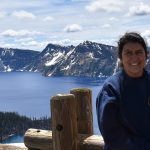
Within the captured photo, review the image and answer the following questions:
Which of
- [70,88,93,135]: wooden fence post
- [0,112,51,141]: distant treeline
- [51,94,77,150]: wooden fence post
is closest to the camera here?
[51,94,77,150]: wooden fence post

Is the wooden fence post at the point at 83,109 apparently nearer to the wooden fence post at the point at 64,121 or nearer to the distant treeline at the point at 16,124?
the wooden fence post at the point at 64,121

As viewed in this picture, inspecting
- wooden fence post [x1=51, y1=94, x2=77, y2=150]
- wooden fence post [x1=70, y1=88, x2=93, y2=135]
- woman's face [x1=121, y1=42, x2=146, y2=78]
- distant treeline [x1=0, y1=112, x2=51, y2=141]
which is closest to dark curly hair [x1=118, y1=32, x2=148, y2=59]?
woman's face [x1=121, y1=42, x2=146, y2=78]

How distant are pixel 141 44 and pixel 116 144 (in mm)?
1017

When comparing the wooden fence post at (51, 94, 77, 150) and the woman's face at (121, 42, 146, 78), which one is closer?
the woman's face at (121, 42, 146, 78)

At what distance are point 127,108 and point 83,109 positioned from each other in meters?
2.62

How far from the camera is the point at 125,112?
12.8 ft

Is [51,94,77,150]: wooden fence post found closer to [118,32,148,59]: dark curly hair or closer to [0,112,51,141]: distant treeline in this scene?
[118,32,148,59]: dark curly hair

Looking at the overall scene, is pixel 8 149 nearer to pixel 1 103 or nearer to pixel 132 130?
pixel 132 130

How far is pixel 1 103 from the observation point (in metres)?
166

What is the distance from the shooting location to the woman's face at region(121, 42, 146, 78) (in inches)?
156

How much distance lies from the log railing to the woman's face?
1.93m

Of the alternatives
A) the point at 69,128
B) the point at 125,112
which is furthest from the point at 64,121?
the point at 125,112

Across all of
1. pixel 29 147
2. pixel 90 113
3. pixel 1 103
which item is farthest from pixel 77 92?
pixel 1 103

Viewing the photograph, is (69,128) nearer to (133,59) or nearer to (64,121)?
(64,121)
